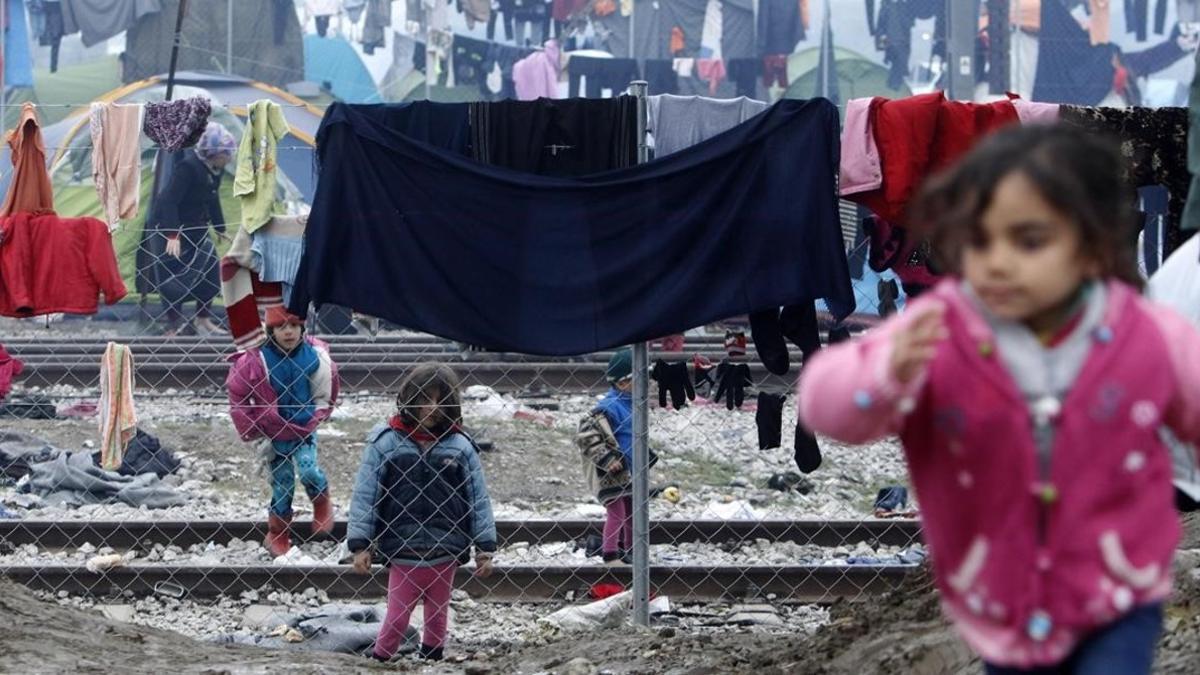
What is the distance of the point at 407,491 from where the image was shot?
289 inches

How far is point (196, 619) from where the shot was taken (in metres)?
8.49

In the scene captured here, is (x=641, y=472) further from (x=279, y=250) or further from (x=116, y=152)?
(x=116, y=152)

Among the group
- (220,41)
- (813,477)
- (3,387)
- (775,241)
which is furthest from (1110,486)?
(220,41)

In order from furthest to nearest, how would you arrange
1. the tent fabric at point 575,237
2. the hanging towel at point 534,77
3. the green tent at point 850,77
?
the green tent at point 850,77 < the hanging towel at point 534,77 < the tent fabric at point 575,237

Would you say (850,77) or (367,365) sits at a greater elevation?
(850,77)

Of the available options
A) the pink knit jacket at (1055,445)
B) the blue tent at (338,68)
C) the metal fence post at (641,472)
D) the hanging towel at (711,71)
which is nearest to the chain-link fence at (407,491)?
the metal fence post at (641,472)

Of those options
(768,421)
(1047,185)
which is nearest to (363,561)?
(768,421)

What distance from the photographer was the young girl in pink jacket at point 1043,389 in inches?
111

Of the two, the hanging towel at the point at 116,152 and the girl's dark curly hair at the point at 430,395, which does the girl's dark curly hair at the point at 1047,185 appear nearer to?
the girl's dark curly hair at the point at 430,395

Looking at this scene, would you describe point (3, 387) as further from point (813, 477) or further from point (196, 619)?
point (813, 477)

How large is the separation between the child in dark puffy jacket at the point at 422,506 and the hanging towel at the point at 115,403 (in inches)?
73.5

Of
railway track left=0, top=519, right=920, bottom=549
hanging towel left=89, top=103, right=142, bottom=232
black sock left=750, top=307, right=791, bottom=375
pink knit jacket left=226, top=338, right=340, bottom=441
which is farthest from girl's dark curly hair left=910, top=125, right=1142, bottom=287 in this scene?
railway track left=0, top=519, right=920, bottom=549

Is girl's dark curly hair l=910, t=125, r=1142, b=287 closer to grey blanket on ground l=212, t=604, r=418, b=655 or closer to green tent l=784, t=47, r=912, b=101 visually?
grey blanket on ground l=212, t=604, r=418, b=655

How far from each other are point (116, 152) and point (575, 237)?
2.28 m
